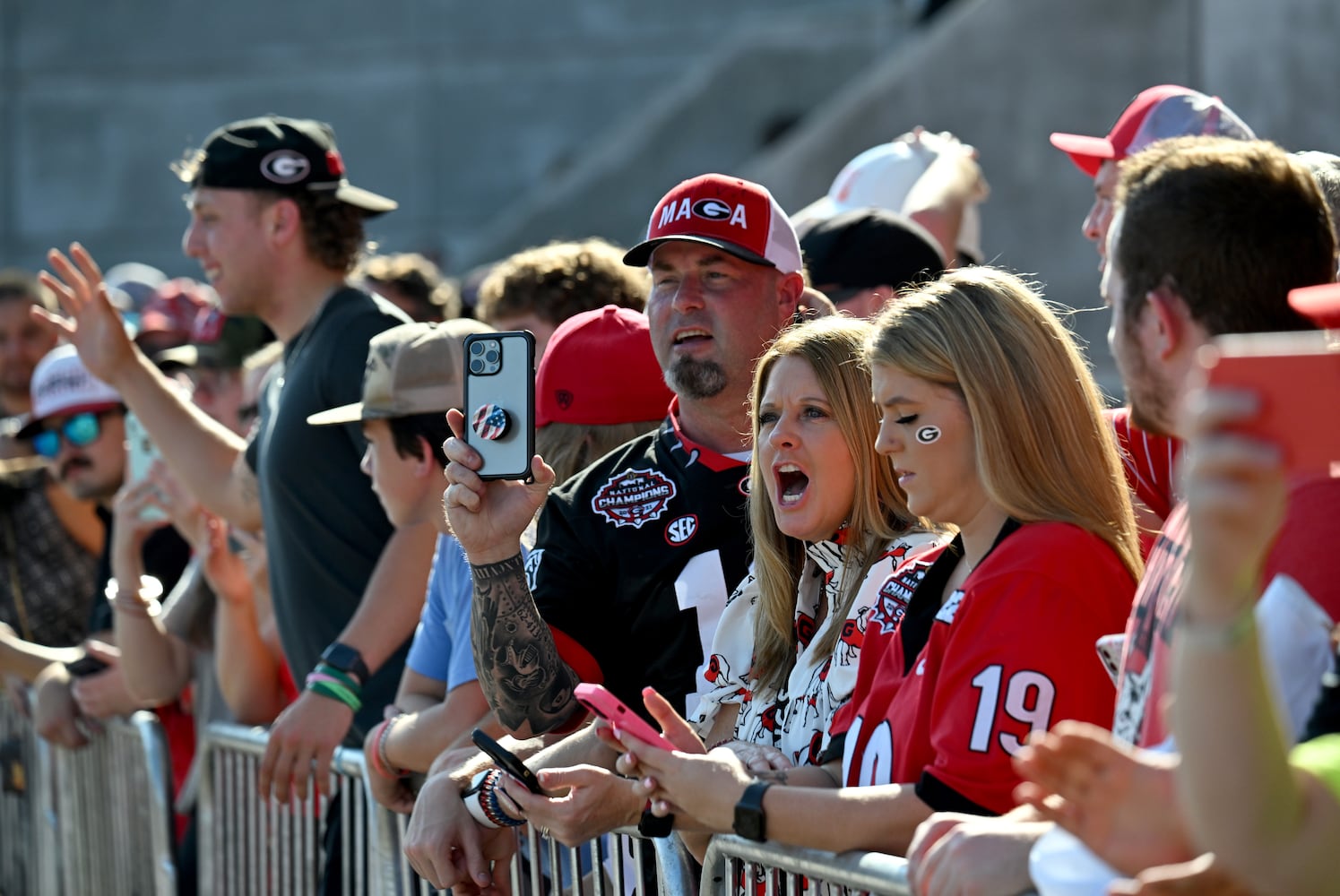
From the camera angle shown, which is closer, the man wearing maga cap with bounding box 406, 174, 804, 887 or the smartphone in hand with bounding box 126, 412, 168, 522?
the man wearing maga cap with bounding box 406, 174, 804, 887

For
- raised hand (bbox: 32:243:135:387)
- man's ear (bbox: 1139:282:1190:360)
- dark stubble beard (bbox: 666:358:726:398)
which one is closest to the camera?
man's ear (bbox: 1139:282:1190:360)

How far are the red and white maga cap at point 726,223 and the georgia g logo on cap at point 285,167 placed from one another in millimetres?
1656

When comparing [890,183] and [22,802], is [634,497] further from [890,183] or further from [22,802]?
[22,802]

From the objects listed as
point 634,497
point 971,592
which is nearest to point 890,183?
point 634,497

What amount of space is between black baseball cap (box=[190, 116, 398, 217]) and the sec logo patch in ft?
6.38

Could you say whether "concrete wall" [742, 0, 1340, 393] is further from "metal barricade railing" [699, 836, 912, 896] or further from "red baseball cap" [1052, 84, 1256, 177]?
"metal barricade railing" [699, 836, 912, 896]

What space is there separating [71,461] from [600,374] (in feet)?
9.63

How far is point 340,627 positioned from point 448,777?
4.17 feet

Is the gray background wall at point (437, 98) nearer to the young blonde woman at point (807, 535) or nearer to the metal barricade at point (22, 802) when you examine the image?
the metal barricade at point (22, 802)

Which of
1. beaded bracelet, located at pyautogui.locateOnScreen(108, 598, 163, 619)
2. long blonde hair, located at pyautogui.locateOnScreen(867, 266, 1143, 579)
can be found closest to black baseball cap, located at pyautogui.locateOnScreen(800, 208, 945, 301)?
long blonde hair, located at pyautogui.locateOnScreen(867, 266, 1143, 579)

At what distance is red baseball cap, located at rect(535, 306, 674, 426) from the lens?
162 inches

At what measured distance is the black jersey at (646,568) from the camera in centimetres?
365

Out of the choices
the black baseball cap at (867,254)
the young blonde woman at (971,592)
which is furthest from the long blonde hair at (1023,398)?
the black baseball cap at (867,254)

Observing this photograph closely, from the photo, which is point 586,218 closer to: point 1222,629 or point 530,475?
point 530,475
